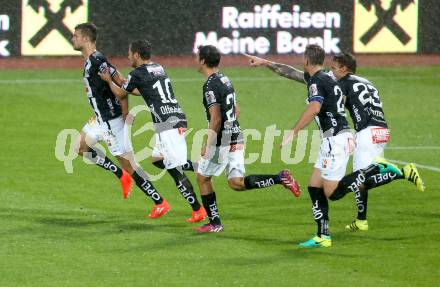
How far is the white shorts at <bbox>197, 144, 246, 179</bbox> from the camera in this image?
14664mm

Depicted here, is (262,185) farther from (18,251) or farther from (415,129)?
(415,129)

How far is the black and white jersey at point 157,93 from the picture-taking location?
15.4 m

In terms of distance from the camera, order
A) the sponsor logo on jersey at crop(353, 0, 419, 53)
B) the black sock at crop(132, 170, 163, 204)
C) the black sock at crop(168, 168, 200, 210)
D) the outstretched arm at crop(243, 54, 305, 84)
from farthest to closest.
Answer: the sponsor logo on jersey at crop(353, 0, 419, 53) < the black sock at crop(132, 170, 163, 204) < the black sock at crop(168, 168, 200, 210) < the outstretched arm at crop(243, 54, 305, 84)

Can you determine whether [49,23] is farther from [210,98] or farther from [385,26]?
[210,98]

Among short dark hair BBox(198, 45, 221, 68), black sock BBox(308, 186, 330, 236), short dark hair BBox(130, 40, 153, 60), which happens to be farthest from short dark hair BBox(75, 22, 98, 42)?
black sock BBox(308, 186, 330, 236)

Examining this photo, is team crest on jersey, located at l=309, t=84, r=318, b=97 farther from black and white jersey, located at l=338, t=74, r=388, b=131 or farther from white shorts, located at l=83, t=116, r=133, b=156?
white shorts, located at l=83, t=116, r=133, b=156

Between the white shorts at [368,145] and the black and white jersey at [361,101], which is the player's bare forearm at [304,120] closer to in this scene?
→ the black and white jersey at [361,101]

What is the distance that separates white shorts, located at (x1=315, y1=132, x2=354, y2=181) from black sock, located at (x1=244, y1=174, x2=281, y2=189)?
1.07m

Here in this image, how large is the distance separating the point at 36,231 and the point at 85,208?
5.37 feet

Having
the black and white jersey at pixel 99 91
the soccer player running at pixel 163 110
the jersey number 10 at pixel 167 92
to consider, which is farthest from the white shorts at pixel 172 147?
the black and white jersey at pixel 99 91

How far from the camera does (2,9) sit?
29.9 metres

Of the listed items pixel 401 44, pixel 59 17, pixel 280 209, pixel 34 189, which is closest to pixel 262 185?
pixel 280 209

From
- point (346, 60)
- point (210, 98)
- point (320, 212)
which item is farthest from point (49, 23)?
point (320, 212)

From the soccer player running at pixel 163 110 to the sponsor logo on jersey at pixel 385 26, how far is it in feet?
57.3
